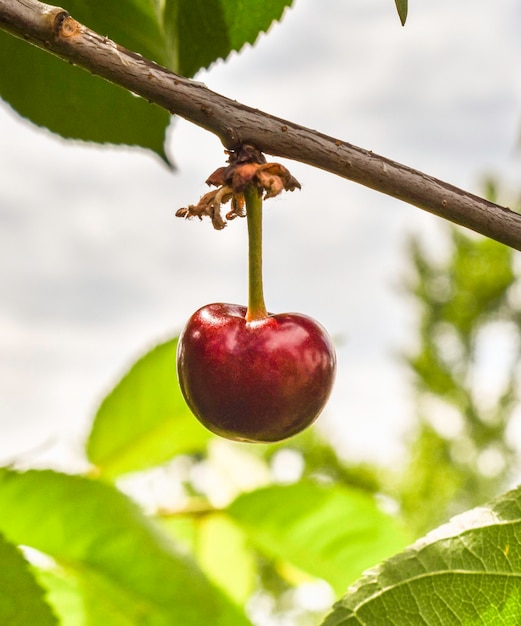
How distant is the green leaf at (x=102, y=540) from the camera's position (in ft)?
2.13

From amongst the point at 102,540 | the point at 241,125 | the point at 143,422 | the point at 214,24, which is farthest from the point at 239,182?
the point at 143,422

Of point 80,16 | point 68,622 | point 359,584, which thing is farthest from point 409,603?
point 80,16

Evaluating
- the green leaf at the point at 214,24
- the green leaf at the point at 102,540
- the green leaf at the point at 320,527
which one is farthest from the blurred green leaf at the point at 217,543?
the green leaf at the point at 214,24

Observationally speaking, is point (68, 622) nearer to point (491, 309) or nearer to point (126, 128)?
point (126, 128)

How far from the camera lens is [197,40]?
1.89 feet

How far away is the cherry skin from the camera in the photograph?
470mm

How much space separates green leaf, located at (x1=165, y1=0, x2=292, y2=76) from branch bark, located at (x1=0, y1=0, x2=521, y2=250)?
18 cm

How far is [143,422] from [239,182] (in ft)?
1.71

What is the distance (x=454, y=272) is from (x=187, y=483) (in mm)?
9381

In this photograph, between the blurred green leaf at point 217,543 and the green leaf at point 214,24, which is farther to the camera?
the blurred green leaf at point 217,543

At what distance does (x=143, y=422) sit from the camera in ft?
2.93

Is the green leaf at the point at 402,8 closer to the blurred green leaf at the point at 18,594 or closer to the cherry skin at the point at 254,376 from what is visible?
the cherry skin at the point at 254,376

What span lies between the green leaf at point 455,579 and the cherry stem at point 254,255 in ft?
0.51

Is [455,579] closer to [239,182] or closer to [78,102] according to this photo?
[239,182]
